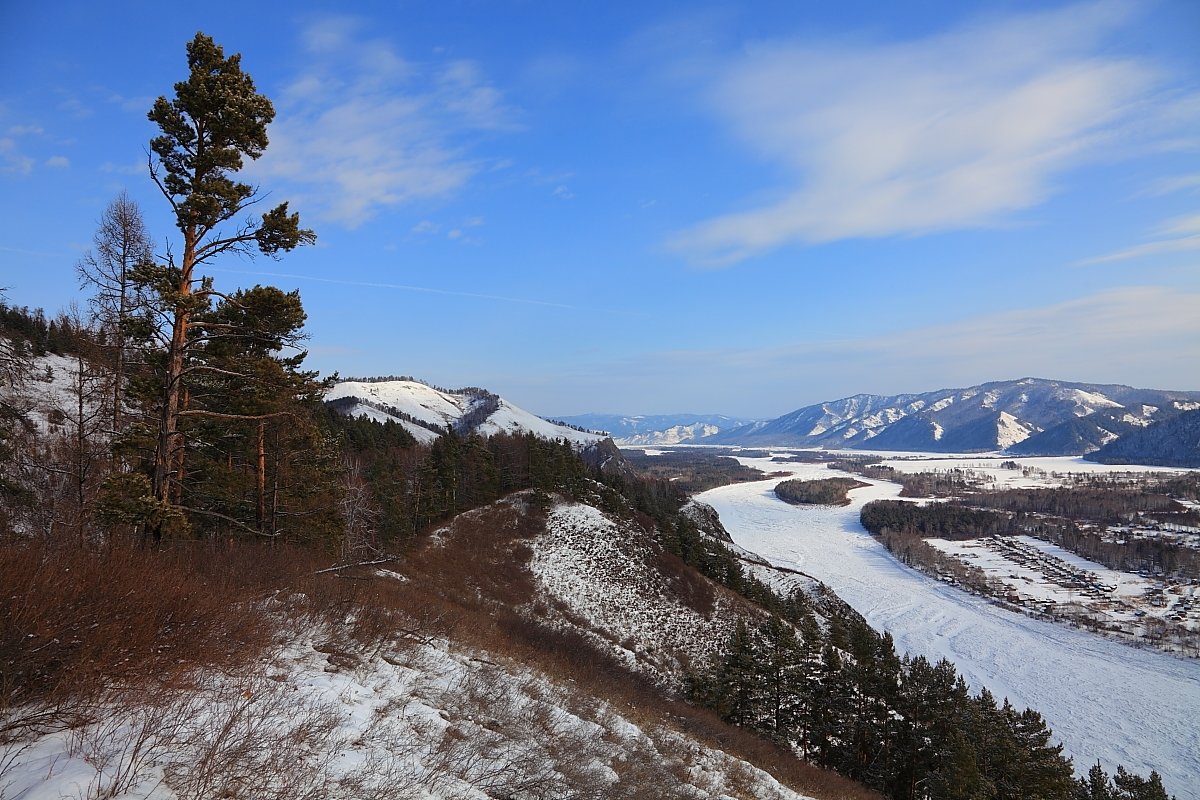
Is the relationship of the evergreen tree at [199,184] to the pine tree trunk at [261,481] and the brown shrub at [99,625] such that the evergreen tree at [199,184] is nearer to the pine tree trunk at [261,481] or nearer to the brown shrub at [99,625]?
the brown shrub at [99,625]

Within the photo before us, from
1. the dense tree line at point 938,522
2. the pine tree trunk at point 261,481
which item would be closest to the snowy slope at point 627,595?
the pine tree trunk at point 261,481

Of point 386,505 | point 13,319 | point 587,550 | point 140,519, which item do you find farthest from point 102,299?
point 13,319

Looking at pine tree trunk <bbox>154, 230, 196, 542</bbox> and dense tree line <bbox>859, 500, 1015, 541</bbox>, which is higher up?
pine tree trunk <bbox>154, 230, 196, 542</bbox>

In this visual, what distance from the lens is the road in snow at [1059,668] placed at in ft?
140

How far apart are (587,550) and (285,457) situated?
30.0 meters

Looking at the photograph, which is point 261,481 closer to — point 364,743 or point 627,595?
point 364,743

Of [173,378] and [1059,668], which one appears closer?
[173,378]

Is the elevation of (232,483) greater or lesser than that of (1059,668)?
greater

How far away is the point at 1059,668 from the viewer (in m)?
57.7

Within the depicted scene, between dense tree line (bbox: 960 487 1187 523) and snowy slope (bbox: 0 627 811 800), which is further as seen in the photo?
dense tree line (bbox: 960 487 1187 523)

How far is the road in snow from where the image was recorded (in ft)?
140

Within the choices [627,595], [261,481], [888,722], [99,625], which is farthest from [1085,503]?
[99,625]

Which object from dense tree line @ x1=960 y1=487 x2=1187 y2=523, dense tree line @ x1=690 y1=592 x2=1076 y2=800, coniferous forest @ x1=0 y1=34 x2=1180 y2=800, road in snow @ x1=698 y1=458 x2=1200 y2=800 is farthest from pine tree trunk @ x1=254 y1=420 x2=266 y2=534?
dense tree line @ x1=960 y1=487 x2=1187 y2=523

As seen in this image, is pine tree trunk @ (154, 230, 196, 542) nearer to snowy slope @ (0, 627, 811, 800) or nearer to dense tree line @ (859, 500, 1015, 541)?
snowy slope @ (0, 627, 811, 800)
